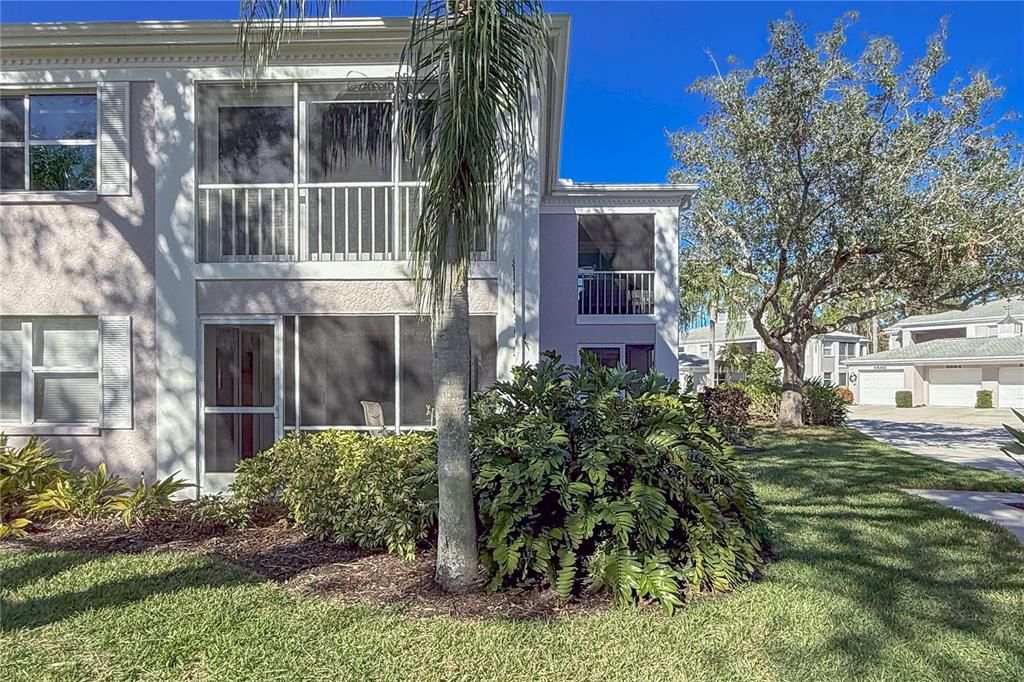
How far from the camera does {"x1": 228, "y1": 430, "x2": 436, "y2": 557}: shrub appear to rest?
17.8 ft

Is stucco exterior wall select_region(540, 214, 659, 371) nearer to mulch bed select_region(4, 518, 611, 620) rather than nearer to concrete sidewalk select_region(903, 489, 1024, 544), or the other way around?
concrete sidewalk select_region(903, 489, 1024, 544)

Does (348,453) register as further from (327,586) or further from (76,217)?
(76,217)

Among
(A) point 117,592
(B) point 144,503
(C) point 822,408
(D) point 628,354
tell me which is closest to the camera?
(A) point 117,592

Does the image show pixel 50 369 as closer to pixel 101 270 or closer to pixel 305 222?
pixel 101 270

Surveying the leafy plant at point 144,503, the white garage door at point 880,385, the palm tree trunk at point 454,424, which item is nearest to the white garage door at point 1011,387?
the white garage door at point 880,385

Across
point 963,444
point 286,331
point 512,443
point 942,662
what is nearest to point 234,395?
point 286,331

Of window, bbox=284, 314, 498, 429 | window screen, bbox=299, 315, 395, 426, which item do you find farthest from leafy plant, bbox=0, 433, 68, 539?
window screen, bbox=299, 315, 395, 426

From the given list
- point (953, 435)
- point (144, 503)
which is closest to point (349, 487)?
point (144, 503)

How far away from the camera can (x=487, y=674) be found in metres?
3.52

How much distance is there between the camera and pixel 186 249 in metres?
7.73

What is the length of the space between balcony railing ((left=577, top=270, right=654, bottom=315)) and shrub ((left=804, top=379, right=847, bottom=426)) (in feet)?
24.3

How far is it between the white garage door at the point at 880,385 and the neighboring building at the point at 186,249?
112 feet

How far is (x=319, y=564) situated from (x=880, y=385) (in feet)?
124

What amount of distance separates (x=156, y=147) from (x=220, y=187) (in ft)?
2.94
